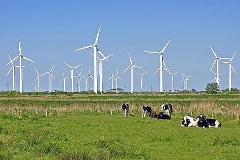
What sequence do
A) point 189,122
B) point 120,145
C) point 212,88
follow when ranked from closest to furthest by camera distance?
point 120,145, point 189,122, point 212,88

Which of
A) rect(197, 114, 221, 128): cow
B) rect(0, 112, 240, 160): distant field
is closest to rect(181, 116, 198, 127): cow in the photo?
rect(197, 114, 221, 128): cow

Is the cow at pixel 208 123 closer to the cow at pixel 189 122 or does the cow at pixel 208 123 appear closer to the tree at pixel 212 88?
the cow at pixel 189 122

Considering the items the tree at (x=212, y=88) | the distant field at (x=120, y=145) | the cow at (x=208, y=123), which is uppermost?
the tree at (x=212, y=88)

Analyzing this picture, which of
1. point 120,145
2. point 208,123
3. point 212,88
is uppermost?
point 212,88

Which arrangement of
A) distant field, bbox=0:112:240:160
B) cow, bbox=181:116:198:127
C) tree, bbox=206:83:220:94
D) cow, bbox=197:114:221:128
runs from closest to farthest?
distant field, bbox=0:112:240:160 → cow, bbox=197:114:221:128 → cow, bbox=181:116:198:127 → tree, bbox=206:83:220:94

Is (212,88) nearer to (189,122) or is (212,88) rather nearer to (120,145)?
(189,122)

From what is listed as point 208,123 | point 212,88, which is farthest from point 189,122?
point 212,88

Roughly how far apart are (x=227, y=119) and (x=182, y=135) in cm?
1300

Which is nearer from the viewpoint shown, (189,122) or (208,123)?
(208,123)

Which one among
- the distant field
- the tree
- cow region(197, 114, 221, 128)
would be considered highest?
the tree

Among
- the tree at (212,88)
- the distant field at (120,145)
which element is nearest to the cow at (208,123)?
the distant field at (120,145)

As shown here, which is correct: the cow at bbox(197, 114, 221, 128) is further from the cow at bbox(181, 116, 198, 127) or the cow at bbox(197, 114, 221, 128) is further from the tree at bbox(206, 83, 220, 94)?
the tree at bbox(206, 83, 220, 94)

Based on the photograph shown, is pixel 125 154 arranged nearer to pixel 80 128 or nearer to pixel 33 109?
pixel 80 128

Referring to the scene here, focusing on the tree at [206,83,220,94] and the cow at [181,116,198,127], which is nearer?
the cow at [181,116,198,127]
